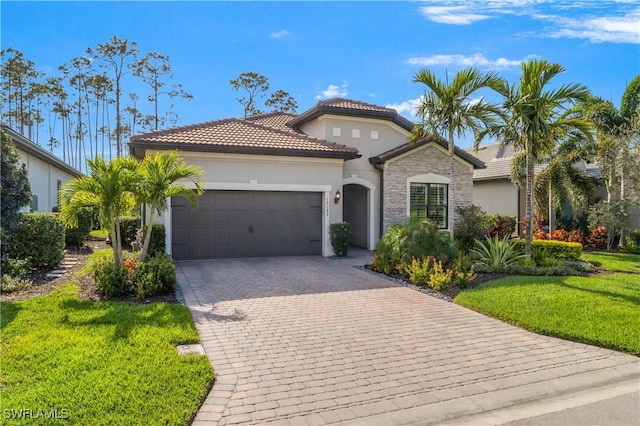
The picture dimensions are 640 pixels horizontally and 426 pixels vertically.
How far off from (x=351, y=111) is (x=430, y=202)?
5212mm

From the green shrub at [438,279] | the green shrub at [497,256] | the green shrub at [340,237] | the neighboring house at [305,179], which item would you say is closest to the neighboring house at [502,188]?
the neighboring house at [305,179]

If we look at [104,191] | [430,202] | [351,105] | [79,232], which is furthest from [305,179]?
[79,232]

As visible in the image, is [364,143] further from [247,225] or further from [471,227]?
[247,225]

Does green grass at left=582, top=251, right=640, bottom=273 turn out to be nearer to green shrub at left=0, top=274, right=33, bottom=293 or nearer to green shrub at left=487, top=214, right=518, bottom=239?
green shrub at left=487, top=214, right=518, bottom=239

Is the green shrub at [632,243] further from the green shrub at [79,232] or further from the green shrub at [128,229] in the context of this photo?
the green shrub at [79,232]

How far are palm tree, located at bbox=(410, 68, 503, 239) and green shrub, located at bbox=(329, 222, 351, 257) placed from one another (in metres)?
4.20

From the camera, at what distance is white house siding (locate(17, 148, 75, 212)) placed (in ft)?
51.9

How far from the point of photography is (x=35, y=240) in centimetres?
1070

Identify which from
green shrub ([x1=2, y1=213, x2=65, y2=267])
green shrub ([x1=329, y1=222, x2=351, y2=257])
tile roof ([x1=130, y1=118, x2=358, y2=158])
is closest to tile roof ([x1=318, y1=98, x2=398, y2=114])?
tile roof ([x1=130, y1=118, x2=358, y2=158])

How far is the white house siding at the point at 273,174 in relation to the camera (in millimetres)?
13586

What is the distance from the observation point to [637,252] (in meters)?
16.2

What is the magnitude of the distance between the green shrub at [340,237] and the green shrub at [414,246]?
9.74 feet

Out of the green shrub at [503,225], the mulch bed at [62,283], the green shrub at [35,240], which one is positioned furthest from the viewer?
the green shrub at [503,225]

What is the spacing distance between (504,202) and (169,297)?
64.2 feet
